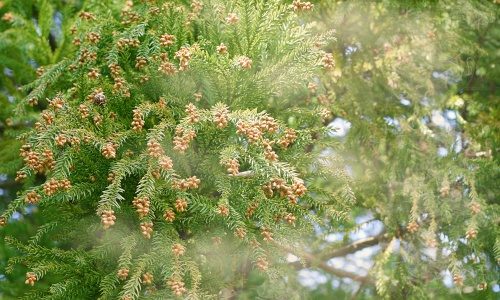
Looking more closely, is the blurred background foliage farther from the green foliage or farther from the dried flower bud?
the dried flower bud

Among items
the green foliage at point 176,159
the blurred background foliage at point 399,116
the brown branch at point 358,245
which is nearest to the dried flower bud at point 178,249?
the green foliage at point 176,159

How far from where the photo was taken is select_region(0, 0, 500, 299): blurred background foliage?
4.05m

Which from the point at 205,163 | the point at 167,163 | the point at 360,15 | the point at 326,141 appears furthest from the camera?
the point at 360,15

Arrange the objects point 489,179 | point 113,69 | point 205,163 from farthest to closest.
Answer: point 489,179 < point 113,69 < point 205,163

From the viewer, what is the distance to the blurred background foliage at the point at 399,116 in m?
4.05

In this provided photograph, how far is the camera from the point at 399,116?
188 inches

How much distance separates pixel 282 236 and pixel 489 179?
2.04 meters

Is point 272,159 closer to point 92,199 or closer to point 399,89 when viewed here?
point 92,199

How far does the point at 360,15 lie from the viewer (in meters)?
4.72

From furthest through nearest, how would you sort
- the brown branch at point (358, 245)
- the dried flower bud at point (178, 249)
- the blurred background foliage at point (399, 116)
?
1. the brown branch at point (358, 245)
2. the blurred background foliage at point (399, 116)
3. the dried flower bud at point (178, 249)

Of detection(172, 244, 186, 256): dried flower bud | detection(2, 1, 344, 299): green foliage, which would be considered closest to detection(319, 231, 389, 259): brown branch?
detection(2, 1, 344, 299): green foliage

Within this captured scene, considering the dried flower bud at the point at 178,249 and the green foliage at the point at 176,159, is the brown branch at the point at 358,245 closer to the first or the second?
the green foliage at the point at 176,159

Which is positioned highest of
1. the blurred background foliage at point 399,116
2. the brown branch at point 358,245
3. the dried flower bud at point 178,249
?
the dried flower bud at point 178,249

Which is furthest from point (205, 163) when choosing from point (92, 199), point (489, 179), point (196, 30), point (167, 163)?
point (489, 179)
